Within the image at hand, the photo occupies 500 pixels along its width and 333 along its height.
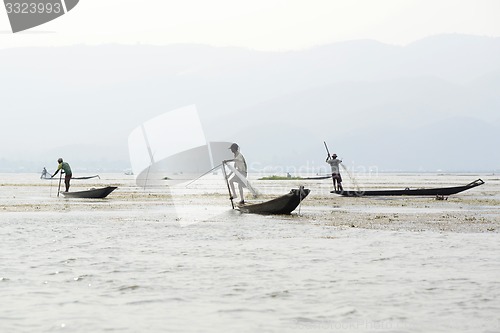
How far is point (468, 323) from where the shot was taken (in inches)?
291

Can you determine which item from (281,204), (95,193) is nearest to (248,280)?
(281,204)

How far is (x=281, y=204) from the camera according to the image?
2200cm

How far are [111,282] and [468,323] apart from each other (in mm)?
4825

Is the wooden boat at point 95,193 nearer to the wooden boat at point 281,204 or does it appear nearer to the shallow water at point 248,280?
the wooden boat at point 281,204

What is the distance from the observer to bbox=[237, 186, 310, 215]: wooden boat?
21250 millimetres

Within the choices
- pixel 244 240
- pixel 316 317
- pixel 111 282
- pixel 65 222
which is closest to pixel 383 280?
pixel 316 317

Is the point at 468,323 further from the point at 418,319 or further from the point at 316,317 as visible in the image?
the point at 316,317

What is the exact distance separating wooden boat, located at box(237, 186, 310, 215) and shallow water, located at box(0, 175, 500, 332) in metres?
3.86

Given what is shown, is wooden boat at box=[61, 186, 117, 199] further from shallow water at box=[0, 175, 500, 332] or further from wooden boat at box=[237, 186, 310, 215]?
shallow water at box=[0, 175, 500, 332]

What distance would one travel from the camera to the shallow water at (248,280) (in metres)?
7.48

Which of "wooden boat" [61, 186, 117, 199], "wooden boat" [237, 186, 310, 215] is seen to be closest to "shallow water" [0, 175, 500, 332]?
"wooden boat" [237, 186, 310, 215]

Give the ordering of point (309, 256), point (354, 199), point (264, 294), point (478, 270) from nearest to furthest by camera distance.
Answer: point (264, 294) → point (478, 270) → point (309, 256) → point (354, 199)

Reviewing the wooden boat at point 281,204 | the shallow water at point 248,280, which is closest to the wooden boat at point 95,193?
the wooden boat at point 281,204

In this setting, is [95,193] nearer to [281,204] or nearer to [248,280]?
[281,204]
